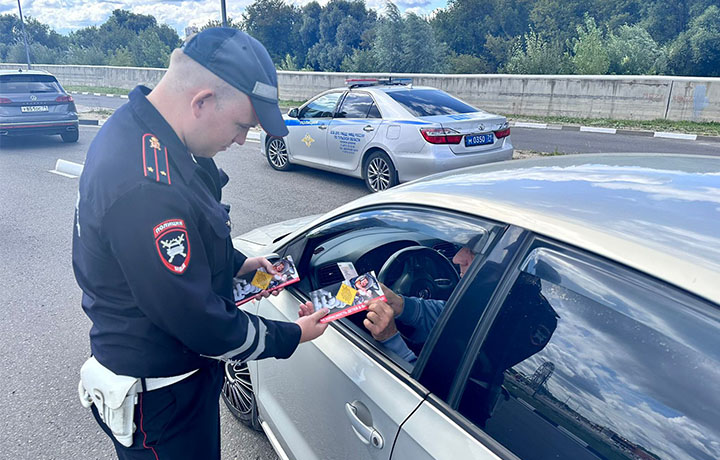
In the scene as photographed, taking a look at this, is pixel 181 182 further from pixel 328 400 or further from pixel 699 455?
pixel 699 455

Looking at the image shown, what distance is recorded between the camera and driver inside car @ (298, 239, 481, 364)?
168 cm

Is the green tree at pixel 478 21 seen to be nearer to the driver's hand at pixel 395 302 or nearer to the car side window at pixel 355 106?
the car side window at pixel 355 106

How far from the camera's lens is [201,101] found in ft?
4.48

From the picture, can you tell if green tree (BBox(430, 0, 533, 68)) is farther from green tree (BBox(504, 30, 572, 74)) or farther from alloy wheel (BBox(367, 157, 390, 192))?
alloy wheel (BBox(367, 157, 390, 192))

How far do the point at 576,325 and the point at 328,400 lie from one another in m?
0.94

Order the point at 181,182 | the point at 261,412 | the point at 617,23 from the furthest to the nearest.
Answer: the point at 617,23 → the point at 261,412 → the point at 181,182

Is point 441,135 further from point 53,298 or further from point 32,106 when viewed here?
point 32,106

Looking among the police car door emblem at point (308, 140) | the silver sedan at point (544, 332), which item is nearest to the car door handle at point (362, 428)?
the silver sedan at point (544, 332)

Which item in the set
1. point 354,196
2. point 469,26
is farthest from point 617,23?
point 354,196

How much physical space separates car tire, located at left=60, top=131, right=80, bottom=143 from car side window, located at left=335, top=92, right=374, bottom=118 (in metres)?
7.68

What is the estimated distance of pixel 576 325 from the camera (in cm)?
115

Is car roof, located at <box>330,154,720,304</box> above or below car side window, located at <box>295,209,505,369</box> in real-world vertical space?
above

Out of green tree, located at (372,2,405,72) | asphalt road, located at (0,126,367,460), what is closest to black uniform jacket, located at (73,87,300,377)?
asphalt road, located at (0,126,367,460)

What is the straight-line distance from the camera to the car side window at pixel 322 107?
7781mm
